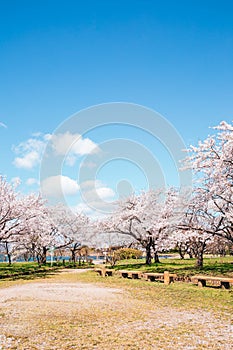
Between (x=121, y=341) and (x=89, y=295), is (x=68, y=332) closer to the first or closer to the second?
(x=121, y=341)

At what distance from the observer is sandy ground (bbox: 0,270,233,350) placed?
19.8 ft

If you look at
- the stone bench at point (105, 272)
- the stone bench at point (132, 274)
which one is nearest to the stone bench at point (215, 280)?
the stone bench at point (132, 274)

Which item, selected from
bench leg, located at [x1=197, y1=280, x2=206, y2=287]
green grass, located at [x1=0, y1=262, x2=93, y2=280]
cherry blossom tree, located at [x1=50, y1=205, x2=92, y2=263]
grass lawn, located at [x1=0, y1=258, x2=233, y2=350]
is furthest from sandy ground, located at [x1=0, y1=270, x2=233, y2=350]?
cherry blossom tree, located at [x1=50, y1=205, x2=92, y2=263]

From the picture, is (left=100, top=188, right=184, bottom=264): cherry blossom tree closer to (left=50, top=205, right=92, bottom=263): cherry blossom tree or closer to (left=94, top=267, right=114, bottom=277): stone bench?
(left=94, top=267, right=114, bottom=277): stone bench

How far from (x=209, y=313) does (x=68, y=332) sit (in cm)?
409

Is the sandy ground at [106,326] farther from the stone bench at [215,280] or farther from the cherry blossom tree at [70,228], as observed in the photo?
the cherry blossom tree at [70,228]

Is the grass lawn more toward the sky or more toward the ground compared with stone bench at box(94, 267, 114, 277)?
more toward the sky

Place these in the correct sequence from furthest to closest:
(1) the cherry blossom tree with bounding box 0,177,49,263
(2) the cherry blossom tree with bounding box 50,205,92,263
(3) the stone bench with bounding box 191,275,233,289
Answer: (2) the cherry blossom tree with bounding box 50,205,92,263, (1) the cherry blossom tree with bounding box 0,177,49,263, (3) the stone bench with bounding box 191,275,233,289

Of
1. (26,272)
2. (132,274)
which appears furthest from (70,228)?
(132,274)

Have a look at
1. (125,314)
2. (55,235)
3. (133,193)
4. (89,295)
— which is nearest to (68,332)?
(125,314)

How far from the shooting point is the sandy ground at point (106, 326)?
603cm

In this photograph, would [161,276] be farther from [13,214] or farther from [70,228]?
[70,228]

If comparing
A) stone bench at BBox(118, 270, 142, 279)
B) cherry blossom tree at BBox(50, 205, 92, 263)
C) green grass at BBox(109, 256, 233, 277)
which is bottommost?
green grass at BBox(109, 256, 233, 277)

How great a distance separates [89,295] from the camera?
40.3 ft
